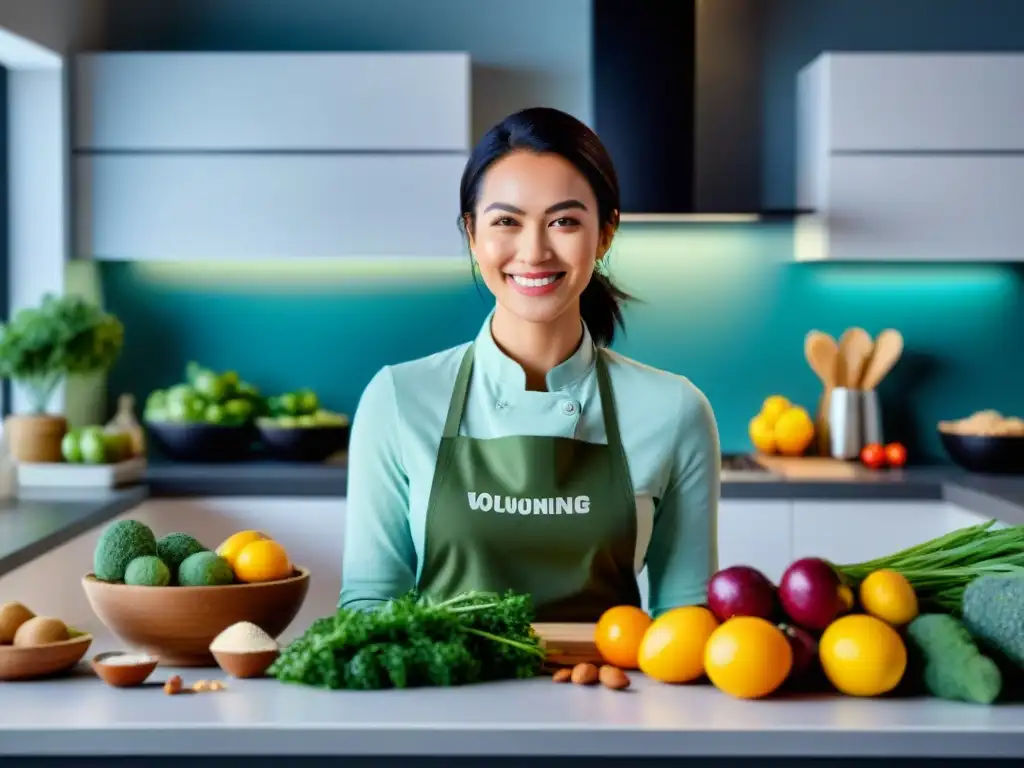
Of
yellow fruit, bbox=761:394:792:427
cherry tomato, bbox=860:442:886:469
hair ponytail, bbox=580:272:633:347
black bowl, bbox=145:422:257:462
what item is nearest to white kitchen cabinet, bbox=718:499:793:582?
cherry tomato, bbox=860:442:886:469

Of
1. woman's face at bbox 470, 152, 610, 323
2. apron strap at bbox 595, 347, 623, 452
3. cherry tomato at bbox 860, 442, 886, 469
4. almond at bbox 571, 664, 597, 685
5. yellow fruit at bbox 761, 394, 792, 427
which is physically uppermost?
woman's face at bbox 470, 152, 610, 323

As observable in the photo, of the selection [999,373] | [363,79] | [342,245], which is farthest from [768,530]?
[363,79]

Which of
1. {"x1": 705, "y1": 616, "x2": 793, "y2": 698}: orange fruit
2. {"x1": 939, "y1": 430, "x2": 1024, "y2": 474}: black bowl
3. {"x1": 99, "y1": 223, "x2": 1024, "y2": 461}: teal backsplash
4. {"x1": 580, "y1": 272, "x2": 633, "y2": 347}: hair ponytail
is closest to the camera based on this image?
{"x1": 705, "y1": 616, "x2": 793, "y2": 698}: orange fruit

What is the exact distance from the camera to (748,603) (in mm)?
1508

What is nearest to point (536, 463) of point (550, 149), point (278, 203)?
point (550, 149)

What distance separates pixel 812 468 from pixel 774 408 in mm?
351

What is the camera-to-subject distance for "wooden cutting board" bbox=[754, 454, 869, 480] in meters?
3.82

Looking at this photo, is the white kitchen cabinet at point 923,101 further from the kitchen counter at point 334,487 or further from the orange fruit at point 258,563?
the orange fruit at point 258,563

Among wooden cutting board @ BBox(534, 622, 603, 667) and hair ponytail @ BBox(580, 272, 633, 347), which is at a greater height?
hair ponytail @ BBox(580, 272, 633, 347)

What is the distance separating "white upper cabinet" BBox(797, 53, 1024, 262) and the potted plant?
213 cm

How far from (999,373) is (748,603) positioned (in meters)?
3.21

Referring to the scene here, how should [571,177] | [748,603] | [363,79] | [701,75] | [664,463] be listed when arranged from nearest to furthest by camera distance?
[748,603]
[571,177]
[664,463]
[363,79]
[701,75]

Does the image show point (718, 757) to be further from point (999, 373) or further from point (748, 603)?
point (999, 373)

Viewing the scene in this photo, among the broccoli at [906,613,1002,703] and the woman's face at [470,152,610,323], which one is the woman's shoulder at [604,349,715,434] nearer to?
the woman's face at [470,152,610,323]
